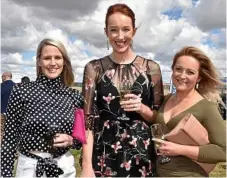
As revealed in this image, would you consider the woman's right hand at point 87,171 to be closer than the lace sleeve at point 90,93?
→ Yes

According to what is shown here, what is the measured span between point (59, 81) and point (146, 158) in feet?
3.38

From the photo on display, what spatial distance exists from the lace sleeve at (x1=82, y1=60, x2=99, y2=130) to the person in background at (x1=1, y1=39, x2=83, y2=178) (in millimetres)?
99

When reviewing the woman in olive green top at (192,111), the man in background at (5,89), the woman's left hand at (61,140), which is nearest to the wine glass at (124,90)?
the woman in olive green top at (192,111)

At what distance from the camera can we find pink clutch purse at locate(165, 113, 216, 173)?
291 cm

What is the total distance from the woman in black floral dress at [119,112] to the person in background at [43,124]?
0.65ft

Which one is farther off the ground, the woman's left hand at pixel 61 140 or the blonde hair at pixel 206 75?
the blonde hair at pixel 206 75

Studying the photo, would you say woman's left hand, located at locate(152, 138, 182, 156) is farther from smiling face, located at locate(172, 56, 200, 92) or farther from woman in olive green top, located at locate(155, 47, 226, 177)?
smiling face, located at locate(172, 56, 200, 92)

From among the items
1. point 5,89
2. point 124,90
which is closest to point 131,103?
point 124,90

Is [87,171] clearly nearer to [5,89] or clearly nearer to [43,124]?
[43,124]

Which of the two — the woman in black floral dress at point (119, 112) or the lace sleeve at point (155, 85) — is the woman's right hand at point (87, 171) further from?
the lace sleeve at point (155, 85)

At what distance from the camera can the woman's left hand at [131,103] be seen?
3.09 metres

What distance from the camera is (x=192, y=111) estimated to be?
3020mm

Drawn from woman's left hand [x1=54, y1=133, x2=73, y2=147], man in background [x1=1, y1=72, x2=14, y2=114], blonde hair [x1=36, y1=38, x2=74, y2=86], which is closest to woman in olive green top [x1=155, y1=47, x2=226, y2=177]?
woman's left hand [x1=54, y1=133, x2=73, y2=147]

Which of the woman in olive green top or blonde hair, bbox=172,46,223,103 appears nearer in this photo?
the woman in olive green top
